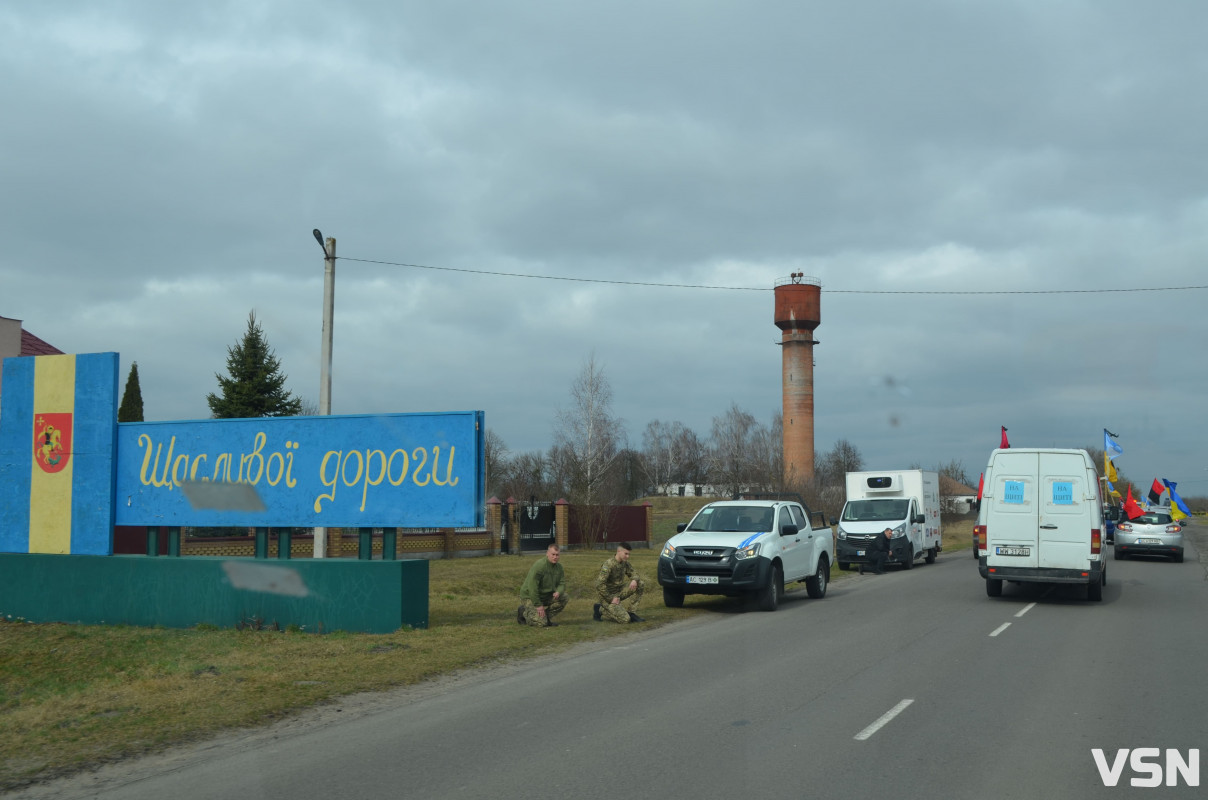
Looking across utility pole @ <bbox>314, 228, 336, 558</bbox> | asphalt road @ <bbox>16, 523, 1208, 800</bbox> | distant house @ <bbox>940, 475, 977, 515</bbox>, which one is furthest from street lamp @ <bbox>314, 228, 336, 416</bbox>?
distant house @ <bbox>940, 475, 977, 515</bbox>

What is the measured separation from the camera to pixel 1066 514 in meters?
16.2

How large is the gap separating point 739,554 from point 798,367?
53.1 metres

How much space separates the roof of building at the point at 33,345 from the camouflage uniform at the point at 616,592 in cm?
2785

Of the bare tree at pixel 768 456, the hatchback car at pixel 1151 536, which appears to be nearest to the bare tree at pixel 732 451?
the bare tree at pixel 768 456

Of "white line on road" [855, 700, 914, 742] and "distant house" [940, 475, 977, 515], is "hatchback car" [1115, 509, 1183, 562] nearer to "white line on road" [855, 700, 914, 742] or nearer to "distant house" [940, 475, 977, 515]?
"distant house" [940, 475, 977, 515]

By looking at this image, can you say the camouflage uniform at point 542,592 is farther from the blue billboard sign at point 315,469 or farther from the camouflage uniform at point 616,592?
the blue billboard sign at point 315,469

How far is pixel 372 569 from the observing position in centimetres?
1309

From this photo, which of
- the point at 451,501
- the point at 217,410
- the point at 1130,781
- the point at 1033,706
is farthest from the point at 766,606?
the point at 217,410

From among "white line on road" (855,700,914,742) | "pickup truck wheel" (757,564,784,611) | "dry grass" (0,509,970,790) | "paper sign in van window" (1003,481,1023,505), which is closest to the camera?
"white line on road" (855,700,914,742)

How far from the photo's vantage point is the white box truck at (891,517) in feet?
87.7

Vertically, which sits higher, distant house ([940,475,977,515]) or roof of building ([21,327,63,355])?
roof of building ([21,327,63,355])

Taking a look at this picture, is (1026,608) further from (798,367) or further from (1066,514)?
(798,367)

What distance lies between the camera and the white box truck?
26.7 meters

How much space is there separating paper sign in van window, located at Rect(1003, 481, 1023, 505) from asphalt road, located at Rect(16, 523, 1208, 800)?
147 inches
